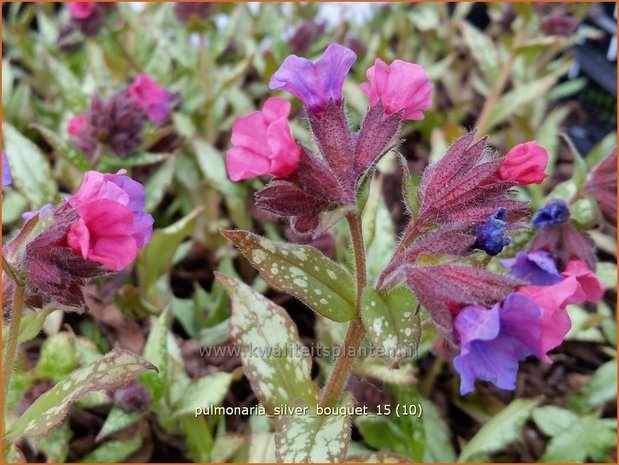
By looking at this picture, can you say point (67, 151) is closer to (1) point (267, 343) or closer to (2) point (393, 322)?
(1) point (267, 343)

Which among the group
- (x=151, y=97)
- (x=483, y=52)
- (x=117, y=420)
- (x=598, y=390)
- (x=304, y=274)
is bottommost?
(x=598, y=390)

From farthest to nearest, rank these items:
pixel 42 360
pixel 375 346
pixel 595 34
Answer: pixel 595 34 < pixel 42 360 < pixel 375 346

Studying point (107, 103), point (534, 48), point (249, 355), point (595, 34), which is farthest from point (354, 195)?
point (595, 34)

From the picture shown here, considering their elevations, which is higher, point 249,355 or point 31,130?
point 249,355

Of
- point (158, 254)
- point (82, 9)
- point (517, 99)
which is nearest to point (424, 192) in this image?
point (158, 254)

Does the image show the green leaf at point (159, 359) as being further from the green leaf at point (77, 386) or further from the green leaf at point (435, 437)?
the green leaf at point (435, 437)

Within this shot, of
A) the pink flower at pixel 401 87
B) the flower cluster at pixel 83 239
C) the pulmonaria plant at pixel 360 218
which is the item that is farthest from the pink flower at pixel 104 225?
the pink flower at pixel 401 87

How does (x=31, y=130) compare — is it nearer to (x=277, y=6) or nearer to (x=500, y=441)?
(x=277, y=6)

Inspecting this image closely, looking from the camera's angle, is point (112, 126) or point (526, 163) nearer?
point (526, 163)
